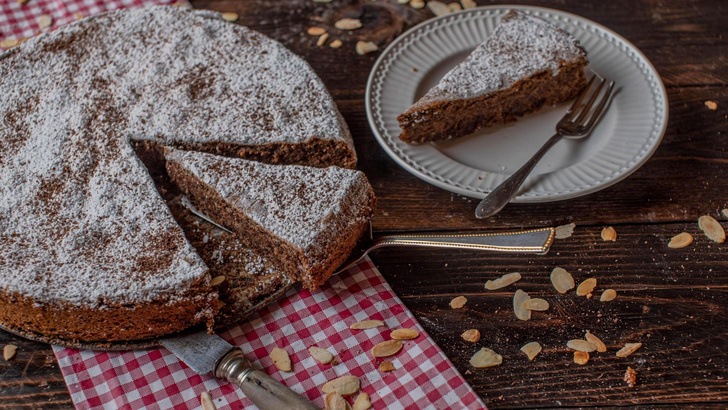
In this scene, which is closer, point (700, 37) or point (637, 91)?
point (637, 91)

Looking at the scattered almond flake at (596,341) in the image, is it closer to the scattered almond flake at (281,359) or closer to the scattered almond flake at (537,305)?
the scattered almond flake at (537,305)

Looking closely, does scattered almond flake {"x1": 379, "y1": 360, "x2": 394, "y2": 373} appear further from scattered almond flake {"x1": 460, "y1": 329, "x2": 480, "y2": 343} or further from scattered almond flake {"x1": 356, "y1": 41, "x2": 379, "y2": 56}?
scattered almond flake {"x1": 356, "y1": 41, "x2": 379, "y2": 56}

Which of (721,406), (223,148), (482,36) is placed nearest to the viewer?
(721,406)

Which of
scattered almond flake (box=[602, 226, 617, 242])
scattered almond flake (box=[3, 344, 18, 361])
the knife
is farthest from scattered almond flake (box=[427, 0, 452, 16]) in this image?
scattered almond flake (box=[3, 344, 18, 361])

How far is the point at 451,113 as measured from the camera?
9.49ft

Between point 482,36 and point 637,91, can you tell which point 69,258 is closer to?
point 482,36

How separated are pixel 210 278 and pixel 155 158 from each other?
678 millimetres

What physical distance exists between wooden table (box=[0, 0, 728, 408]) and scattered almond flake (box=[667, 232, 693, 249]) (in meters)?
0.02

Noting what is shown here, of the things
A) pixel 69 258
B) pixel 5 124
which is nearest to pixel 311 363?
pixel 69 258

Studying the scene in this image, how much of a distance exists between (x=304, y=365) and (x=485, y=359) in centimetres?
55

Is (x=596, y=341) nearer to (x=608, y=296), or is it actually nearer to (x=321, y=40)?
(x=608, y=296)

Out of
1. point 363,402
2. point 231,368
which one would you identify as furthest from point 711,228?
point 231,368

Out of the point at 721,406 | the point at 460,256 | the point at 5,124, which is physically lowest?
the point at 721,406

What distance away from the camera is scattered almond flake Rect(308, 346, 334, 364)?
90.7 inches
